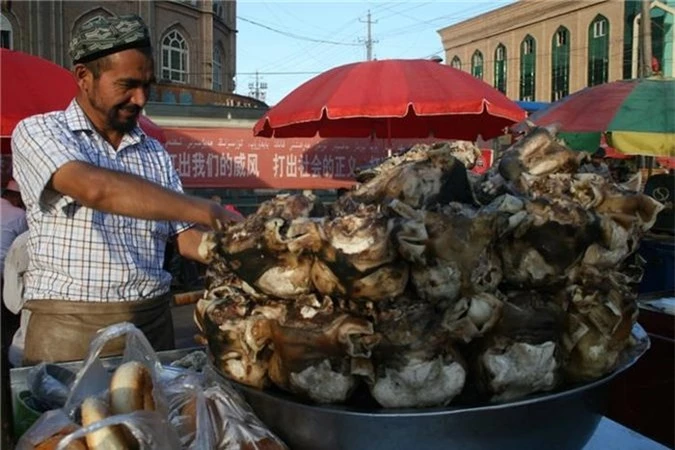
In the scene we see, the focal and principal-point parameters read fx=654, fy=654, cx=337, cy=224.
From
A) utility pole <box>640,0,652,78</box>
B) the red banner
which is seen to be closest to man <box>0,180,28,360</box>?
the red banner

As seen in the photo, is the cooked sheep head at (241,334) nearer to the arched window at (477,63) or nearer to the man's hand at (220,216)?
the man's hand at (220,216)

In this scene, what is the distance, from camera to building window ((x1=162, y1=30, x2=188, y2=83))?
26359mm

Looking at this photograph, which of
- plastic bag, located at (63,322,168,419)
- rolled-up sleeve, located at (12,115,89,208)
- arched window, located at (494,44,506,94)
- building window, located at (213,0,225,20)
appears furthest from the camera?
arched window, located at (494,44,506,94)

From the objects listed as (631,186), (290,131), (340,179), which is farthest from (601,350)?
(340,179)

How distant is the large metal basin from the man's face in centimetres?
94

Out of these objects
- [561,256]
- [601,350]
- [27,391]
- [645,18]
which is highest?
[645,18]

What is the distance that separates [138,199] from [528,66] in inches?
1279

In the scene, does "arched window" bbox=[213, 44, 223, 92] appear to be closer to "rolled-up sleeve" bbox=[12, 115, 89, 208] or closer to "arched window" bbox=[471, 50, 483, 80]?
"arched window" bbox=[471, 50, 483, 80]

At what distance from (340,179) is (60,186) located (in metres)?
7.59

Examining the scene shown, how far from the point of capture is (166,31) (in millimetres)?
26312

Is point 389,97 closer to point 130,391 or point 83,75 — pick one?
point 83,75

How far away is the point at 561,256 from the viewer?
40.4 inches

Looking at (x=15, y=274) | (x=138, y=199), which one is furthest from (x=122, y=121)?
(x=15, y=274)

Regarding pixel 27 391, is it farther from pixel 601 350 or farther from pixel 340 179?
pixel 340 179
